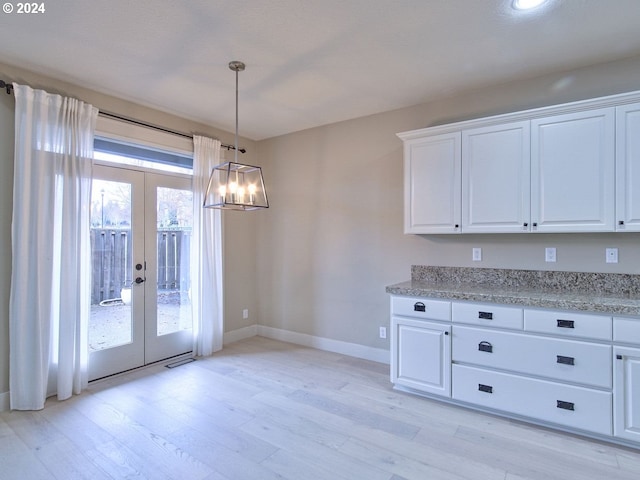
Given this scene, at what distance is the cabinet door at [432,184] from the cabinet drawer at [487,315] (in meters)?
0.70

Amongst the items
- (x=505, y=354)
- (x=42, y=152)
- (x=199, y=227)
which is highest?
(x=42, y=152)

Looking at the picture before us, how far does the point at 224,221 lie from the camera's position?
4332 mm

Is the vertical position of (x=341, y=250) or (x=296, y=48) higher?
(x=296, y=48)

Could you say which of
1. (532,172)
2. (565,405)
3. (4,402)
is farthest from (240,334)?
(532,172)

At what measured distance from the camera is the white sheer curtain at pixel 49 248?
2.61 m

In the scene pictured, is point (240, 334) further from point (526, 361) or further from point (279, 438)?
point (526, 361)

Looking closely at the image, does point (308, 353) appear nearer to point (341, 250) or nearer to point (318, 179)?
point (341, 250)

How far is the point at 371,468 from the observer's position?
78.5 inches

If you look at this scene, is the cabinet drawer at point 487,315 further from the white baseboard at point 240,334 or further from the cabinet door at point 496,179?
the white baseboard at point 240,334

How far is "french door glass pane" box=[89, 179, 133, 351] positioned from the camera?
3213 mm

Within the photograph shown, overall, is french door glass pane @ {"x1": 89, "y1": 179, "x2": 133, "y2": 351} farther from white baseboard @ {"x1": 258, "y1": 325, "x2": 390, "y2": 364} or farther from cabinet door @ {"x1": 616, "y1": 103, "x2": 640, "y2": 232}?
cabinet door @ {"x1": 616, "y1": 103, "x2": 640, "y2": 232}

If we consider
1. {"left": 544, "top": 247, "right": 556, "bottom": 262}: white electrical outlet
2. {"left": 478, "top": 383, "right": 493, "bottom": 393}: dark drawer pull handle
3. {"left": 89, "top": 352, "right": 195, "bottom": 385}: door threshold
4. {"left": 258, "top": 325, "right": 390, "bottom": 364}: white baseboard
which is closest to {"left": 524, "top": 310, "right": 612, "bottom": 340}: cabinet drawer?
{"left": 478, "top": 383, "right": 493, "bottom": 393}: dark drawer pull handle

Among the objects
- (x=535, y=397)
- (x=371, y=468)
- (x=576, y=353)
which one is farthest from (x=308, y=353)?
(x=576, y=353)

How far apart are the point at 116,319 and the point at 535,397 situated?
3.71 metres
